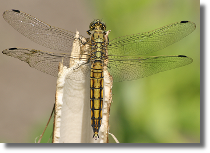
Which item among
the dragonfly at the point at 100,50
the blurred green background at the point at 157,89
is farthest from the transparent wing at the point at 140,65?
the blurred green background at the point at 157,89

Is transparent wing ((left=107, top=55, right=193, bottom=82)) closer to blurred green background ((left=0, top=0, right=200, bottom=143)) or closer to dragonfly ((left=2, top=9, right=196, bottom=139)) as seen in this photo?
dragonfly ((left=2, top=9, right=196, bottom=139))

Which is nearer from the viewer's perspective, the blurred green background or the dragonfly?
the dragonfly

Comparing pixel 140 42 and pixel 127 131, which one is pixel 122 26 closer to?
pixel 140 42

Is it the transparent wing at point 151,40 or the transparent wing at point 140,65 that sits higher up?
the transparent wing at point 151,40

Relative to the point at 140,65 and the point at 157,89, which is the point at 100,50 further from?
the point at 157,89

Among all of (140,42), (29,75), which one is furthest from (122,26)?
(29,75)

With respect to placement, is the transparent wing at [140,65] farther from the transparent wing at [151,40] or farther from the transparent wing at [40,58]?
the transparent wing at [40,58]

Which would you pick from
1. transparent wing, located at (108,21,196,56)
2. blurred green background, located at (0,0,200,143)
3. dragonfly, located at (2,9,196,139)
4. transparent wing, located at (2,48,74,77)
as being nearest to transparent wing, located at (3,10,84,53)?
dragonfly, located at (2,9,196,139)
